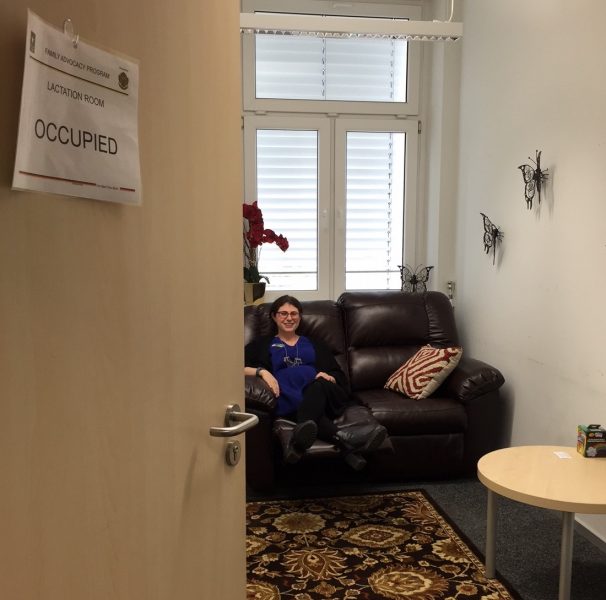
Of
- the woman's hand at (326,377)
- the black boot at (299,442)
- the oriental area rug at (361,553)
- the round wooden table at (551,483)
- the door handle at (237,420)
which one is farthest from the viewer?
the woman's hand at (326,377)

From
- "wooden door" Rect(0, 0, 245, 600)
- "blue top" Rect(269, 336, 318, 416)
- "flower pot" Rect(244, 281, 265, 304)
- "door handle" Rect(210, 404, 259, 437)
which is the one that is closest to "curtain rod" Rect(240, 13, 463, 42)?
"flower pot" Rect(244, 281, 265, 304)

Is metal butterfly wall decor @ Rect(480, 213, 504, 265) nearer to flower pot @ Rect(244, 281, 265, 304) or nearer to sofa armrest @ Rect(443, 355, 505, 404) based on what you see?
sofa armrest @ Rect(443, 355, 505, 404)

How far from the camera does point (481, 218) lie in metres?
3.80

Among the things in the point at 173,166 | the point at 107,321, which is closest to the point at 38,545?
the point at 107,321

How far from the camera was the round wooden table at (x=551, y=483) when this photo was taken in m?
1.97

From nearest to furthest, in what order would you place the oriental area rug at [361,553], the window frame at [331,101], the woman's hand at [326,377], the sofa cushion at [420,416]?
the oriental area rug at [361,553] < the sofa cushion at [420,416] < the woman's hand at [326,377] < the window frame at [331,101]

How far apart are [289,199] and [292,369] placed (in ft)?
4.65

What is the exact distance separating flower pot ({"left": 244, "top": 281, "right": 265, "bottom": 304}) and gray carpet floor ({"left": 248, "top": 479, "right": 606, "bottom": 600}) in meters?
1.31

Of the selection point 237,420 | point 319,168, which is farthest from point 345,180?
point 237,420

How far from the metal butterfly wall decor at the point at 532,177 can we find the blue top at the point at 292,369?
150cm

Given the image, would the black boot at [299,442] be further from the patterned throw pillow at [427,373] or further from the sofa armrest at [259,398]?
the patterned throw pillow at [427,373]

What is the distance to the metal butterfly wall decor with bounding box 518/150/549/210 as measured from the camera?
3.06m

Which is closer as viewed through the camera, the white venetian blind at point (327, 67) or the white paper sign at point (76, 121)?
the white paper sign at point (76, 121)

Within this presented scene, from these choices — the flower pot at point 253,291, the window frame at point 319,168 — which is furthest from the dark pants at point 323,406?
the window frame at point 319,168
